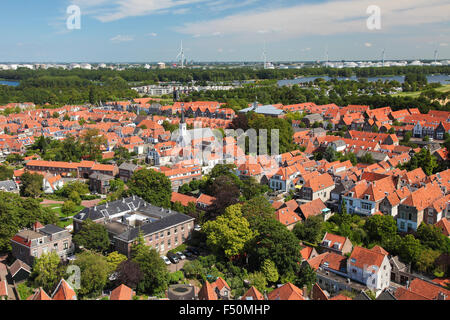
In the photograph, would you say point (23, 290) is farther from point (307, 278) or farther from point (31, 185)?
point (31, 185)

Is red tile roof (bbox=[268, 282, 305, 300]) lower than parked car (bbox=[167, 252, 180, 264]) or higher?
higher

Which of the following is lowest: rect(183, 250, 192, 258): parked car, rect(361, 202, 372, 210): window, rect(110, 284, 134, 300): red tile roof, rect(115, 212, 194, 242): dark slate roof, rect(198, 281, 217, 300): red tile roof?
rect(183, 250, 192, 258): parked car

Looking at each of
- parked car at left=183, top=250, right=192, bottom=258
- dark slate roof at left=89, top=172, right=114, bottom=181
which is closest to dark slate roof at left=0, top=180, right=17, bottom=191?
dark slate roof at left=89, top=172, right=114, bottom=181

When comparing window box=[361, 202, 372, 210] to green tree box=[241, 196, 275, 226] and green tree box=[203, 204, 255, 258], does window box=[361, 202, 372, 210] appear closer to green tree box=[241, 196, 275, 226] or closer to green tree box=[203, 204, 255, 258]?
green tree box=[241, 196, 275, 226]

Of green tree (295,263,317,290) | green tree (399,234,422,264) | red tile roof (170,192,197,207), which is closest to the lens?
green tree (295,263,317,290)

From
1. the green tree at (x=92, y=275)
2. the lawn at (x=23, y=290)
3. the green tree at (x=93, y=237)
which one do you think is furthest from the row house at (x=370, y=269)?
the lawn at (x=23, y=290)
